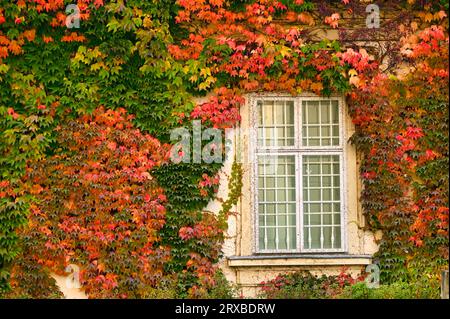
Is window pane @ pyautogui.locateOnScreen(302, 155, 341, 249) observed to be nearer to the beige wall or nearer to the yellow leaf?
the beige wall

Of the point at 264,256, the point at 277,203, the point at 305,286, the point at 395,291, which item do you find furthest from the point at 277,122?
the point at 395,291

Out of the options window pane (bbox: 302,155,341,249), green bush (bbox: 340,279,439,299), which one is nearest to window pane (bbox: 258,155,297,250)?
window pane (bbox: 302,155,341,249)

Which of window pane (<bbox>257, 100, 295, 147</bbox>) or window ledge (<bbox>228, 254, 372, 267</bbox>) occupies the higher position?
window pane (<bbox>257, 100, 295, 147</bbox>)

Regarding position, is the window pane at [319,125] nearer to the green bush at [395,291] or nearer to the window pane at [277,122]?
the window pane at [277,122]

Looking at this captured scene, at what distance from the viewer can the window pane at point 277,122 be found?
11.1 m

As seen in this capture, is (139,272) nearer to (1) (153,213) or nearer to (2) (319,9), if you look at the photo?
(1) (153,213)

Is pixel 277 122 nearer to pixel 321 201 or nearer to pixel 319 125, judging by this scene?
pixel 319 125

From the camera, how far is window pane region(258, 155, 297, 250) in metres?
10.9

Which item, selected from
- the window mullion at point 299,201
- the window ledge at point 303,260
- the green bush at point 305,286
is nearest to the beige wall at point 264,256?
the window ledge at point 303,260

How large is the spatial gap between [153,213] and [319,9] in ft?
10.5

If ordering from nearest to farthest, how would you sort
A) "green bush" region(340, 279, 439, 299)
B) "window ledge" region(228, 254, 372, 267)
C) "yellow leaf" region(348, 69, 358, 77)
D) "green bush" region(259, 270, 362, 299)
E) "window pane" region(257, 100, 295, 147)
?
"green bush" region(340, 279, 439, 299)
"green bush" region(259, 270, 362, 299)
"window ledge" region(228, 254, 372, 267)
"yellow leaf" region(348, 69, 358, 77)
"window pane" region(257, 100, 295, 147)

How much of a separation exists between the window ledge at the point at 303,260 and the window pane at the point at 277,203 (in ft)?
0.64

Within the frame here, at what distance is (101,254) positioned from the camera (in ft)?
34.4

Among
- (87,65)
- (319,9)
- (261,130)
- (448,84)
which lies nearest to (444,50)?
(448,84)
